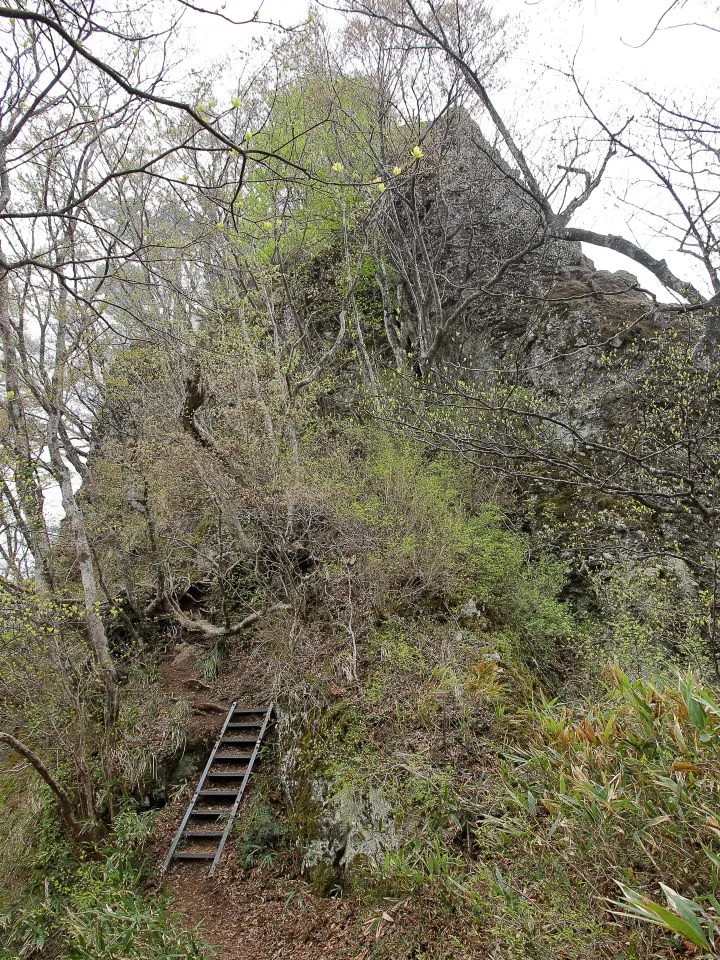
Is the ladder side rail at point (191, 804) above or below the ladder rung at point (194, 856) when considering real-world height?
above

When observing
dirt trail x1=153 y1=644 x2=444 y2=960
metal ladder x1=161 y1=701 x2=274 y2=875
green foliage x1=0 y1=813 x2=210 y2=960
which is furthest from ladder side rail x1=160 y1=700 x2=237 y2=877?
green foliage x1=0 y1=813 x2=210 y2=960

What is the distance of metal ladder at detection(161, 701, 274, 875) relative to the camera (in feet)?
21.7

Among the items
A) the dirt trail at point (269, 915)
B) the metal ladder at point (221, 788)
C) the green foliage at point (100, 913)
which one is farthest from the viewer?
the metal ladder at point (221, 788)

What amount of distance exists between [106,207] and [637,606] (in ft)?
52.4

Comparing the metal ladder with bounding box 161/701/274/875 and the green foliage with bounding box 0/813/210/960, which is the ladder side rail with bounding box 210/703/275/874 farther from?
the green foliage with bounding box 0/813/210/960

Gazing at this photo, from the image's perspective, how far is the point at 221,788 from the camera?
7371 millimetres

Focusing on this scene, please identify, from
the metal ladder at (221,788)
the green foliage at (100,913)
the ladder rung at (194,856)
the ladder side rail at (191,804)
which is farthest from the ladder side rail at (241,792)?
the green foliage at (100,913)

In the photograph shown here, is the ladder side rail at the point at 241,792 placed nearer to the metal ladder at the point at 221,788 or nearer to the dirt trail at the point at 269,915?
the metal ladder at the point at 221,788

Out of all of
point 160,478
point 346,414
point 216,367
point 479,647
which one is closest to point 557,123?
point 346,414

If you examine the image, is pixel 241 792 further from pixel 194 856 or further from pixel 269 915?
pixel 269 915

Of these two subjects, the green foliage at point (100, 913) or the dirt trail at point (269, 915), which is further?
the green foliage at point (100, 913)

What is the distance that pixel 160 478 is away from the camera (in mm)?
9312

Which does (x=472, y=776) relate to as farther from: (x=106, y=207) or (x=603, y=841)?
(x=106, y=207)

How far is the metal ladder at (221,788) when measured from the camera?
21.7 ft
